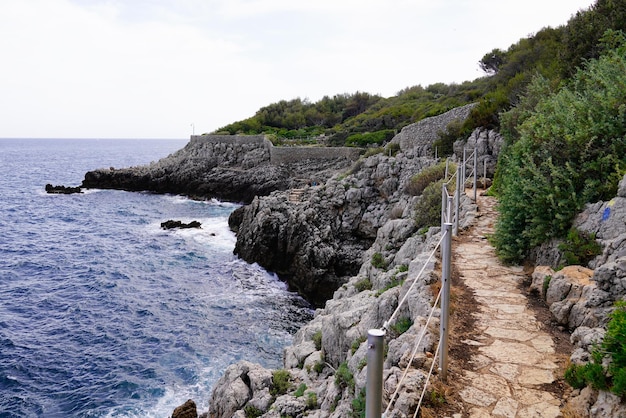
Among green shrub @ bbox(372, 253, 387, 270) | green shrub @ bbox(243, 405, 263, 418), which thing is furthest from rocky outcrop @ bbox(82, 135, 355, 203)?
green shrub @ bbox(243, 405, 263, 418)

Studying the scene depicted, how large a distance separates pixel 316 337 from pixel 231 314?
379 inches

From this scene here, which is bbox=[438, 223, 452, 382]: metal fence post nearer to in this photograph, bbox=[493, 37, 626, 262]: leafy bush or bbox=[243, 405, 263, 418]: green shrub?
bbox=[493, 37, 626, 262]: leafy bush

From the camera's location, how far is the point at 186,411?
12.1 m

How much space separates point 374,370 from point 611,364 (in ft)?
8.25

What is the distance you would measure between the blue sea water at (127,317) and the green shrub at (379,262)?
5.09 meters

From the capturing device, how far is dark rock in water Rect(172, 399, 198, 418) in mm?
12031

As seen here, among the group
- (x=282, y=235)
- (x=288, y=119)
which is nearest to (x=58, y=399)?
(x=282, y=235)

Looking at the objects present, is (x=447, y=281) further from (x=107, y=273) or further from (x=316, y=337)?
(x=107, y=273)

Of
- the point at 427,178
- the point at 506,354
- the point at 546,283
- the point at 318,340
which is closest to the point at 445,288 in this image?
the point at 506,354

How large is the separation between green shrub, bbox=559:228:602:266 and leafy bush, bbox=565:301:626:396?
2448 mm

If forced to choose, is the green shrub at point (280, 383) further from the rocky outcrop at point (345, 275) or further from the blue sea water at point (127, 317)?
the blue sea water at point (127, 317)

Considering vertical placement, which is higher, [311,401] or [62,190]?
[62,190]

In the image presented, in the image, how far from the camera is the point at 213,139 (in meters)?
52.0

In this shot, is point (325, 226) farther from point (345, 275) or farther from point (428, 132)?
point (428, 132)
